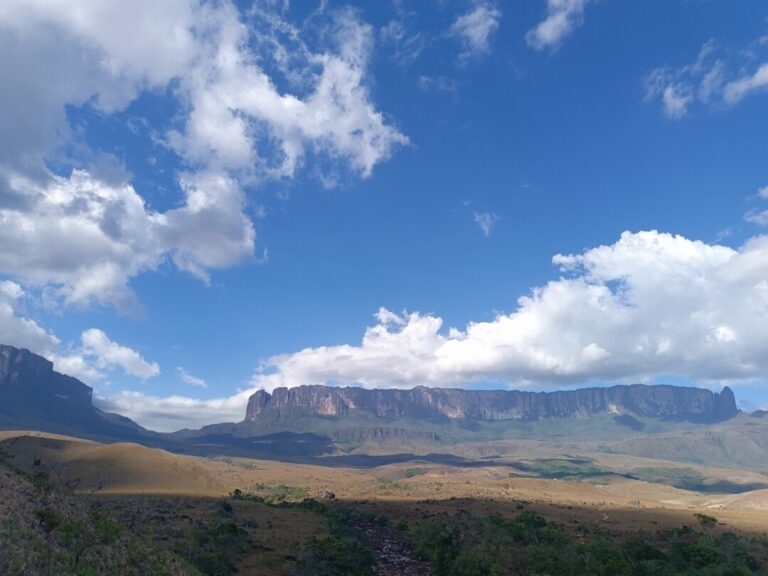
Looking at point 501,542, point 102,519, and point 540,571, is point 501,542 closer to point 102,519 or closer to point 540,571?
point 540,571

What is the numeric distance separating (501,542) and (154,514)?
36448 mm

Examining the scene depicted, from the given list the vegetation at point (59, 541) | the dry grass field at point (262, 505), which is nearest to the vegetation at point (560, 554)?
the dry grass field at point (262, 505)

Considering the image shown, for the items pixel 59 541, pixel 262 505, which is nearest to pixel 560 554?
pixel 59 541

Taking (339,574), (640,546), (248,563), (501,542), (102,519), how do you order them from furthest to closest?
(501,542) < (640,546) < (248,563) < (339,574) < (102,519)

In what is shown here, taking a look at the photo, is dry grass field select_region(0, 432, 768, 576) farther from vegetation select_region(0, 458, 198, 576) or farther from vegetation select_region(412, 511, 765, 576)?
vegetation select_region(412, 511, 765, 576)

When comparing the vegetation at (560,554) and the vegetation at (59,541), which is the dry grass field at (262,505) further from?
the vegetation at (560,554)

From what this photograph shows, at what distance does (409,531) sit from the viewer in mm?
63406

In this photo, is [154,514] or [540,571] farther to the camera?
[154,514]

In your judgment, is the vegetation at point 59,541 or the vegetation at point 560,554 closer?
the vegetation at point 59,541

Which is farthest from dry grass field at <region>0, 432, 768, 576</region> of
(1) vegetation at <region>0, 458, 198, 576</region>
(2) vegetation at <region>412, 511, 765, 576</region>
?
(2) vegetation at <region>412, 511, 765, 576</region>

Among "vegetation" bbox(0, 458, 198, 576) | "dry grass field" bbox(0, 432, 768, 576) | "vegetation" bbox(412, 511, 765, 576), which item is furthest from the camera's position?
"dry grass field" bbox(0, 432, 768, 576)

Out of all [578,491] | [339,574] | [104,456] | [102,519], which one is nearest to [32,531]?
[102,519]

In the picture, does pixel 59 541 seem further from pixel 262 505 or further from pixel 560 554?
pixel 262 505

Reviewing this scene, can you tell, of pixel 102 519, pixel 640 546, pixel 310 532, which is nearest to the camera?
pixel 102 519
